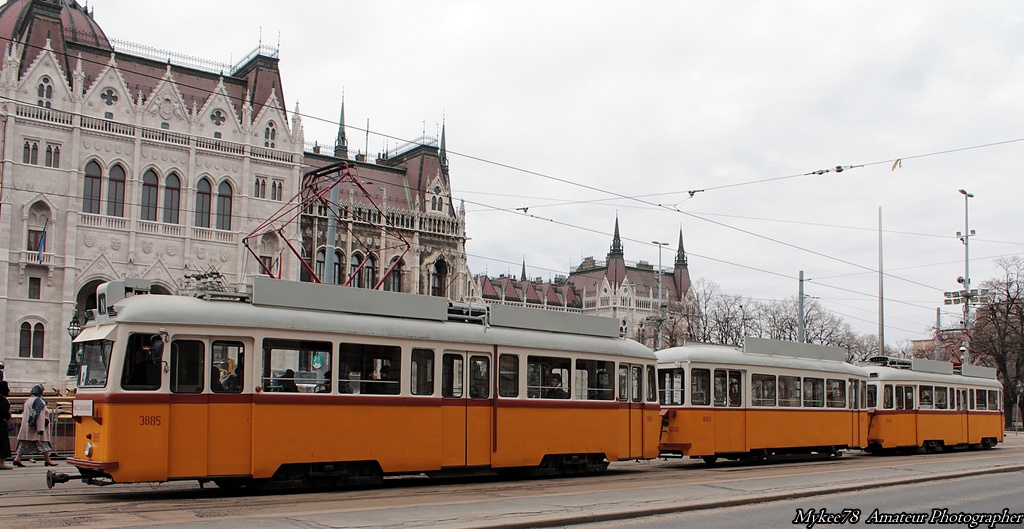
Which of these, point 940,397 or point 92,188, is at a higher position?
point 92,188

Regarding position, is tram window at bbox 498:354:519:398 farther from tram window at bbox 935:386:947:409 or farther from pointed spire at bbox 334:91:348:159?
pointed spire at bbox 334:91:348:159

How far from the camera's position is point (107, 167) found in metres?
47.5

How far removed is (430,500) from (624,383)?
6.56 m

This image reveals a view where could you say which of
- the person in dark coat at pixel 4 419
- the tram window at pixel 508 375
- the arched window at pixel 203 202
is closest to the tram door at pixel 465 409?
the tram window at pixel 508 375

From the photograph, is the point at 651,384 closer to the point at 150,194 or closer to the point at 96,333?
the point at 96,333

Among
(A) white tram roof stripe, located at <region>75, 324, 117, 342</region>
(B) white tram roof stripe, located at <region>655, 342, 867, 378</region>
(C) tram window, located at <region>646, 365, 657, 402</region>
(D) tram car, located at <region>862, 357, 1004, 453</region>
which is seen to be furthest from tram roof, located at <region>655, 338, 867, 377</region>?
(A) white tram roof stripe, located at <region>75, 324, 117, 342</region>

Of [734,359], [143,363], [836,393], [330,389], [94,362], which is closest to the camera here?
[143,363]

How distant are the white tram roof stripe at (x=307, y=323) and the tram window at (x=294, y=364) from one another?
21cm

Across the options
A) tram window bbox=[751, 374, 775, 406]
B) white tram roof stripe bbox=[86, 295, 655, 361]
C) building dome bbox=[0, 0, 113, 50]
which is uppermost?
building dome bbox=[0, 0, 113, 50]

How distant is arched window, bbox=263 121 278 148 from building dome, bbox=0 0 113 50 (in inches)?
378

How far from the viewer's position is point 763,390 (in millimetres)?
21953

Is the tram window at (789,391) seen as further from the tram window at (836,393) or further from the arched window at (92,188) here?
the arched window at (92,188)

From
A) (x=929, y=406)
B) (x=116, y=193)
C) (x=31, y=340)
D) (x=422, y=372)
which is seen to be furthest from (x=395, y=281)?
(x=422, y=372)

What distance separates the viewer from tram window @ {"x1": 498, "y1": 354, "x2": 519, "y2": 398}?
15734 millimetres
